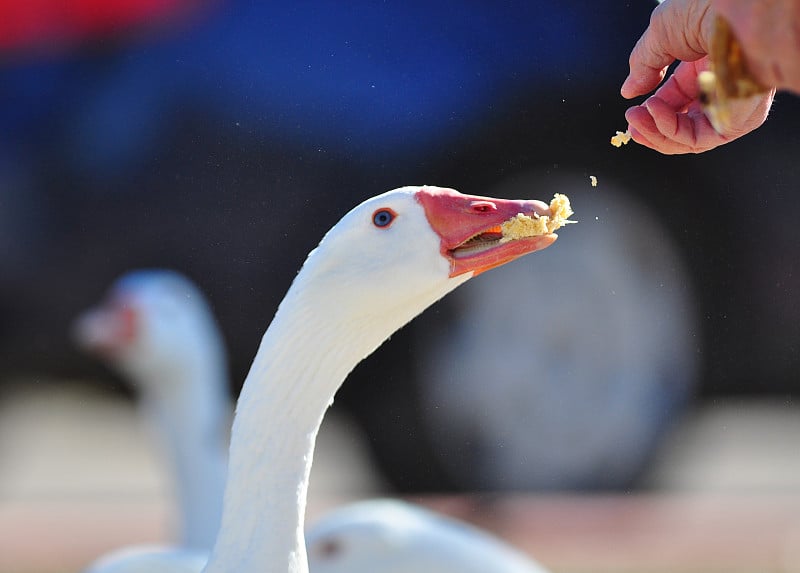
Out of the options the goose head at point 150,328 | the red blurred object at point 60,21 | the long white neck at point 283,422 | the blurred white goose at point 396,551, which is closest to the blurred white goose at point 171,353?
the goose head at point 150,328

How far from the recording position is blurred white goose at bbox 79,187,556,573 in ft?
7.99

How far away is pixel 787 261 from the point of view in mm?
6316

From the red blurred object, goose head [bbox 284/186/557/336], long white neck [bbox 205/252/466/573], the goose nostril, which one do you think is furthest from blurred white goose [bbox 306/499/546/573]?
the red blurred object

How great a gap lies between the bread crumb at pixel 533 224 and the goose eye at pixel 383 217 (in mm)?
210

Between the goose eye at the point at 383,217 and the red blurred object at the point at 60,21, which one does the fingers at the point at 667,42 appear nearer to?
the goose eye at the point at 383,217

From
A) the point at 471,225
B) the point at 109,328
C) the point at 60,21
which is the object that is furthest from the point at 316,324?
the point at 60,21

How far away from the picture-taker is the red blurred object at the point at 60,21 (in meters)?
6.29

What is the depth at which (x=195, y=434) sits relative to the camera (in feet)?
18.1

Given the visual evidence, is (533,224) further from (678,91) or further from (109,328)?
(109,328)

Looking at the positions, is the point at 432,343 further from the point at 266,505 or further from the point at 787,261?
the point at 266,505

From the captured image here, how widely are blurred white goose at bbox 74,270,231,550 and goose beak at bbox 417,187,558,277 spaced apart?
3.09 metres

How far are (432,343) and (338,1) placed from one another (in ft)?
5.68

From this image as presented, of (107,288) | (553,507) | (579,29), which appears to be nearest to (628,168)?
(579,29)

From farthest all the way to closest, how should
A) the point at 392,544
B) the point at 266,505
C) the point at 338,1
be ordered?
the point at 338,1 < the point at 392,544 < the point at 266,505
